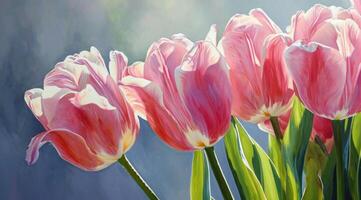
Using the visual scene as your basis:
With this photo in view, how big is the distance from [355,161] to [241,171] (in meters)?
0.07

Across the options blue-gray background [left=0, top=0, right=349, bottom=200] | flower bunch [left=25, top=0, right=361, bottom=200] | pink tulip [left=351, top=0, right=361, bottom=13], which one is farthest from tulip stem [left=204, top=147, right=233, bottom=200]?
blue-gray background [left=0, top=0, right=349, bottom=200]

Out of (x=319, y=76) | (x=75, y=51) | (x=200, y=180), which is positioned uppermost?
(x=319, y=76)

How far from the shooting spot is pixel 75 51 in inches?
49.3

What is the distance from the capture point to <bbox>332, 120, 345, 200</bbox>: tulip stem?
1.32ft

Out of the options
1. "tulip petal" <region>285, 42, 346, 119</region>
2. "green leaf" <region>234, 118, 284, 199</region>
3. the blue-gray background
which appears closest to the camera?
"tulip petal" <region>285, 42, 346, 119</region>

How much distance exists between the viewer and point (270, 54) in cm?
41

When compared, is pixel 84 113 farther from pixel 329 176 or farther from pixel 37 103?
pixel 329 176

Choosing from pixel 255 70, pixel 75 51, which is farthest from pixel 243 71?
pixel 75 51

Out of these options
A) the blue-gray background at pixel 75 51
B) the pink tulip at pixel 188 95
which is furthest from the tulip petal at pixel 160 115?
the blue-gray background at pixel 75 51

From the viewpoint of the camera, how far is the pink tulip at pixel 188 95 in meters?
0.38

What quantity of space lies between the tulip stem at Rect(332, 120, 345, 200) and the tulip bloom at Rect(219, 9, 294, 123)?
0.12ft

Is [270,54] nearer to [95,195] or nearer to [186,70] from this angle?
[186,70]

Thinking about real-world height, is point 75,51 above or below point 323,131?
below

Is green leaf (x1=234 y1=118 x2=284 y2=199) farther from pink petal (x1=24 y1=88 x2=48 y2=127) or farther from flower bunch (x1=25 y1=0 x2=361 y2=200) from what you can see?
pink petal (x1=24 y1=88 x2=48 y2=127)
